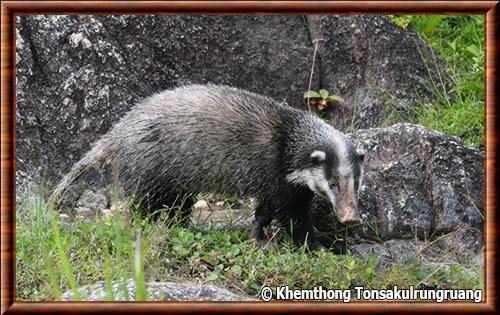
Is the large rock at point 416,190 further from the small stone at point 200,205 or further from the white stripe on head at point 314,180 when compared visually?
the small stone at point 200,205

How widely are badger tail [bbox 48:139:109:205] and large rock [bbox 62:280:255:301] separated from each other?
7.78 feet

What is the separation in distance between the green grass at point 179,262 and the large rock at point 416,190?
0.76 m

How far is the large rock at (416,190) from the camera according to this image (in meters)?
7.96

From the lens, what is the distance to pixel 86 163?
8.46m

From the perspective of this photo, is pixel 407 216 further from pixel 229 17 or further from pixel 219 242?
pixel 229 17

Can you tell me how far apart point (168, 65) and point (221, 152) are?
1.91 metres

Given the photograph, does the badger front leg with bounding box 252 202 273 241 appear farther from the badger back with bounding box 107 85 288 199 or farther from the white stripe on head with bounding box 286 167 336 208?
the white stripe on head with bounding box 286 167 336 208

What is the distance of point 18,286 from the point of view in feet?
21.3

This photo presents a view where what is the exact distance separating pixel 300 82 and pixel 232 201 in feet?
6.00

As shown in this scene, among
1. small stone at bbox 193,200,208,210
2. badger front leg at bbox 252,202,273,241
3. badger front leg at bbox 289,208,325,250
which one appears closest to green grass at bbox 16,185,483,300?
badger front leg at bbox 289,208,325,250

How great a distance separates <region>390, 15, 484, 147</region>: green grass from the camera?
9.27 metres

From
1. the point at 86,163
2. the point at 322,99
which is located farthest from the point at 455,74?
the point at 86,163

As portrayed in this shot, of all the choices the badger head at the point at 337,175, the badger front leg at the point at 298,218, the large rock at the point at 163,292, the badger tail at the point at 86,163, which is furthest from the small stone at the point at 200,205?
the large rock at the point at 163,292

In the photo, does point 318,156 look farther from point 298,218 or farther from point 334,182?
point 298,218
